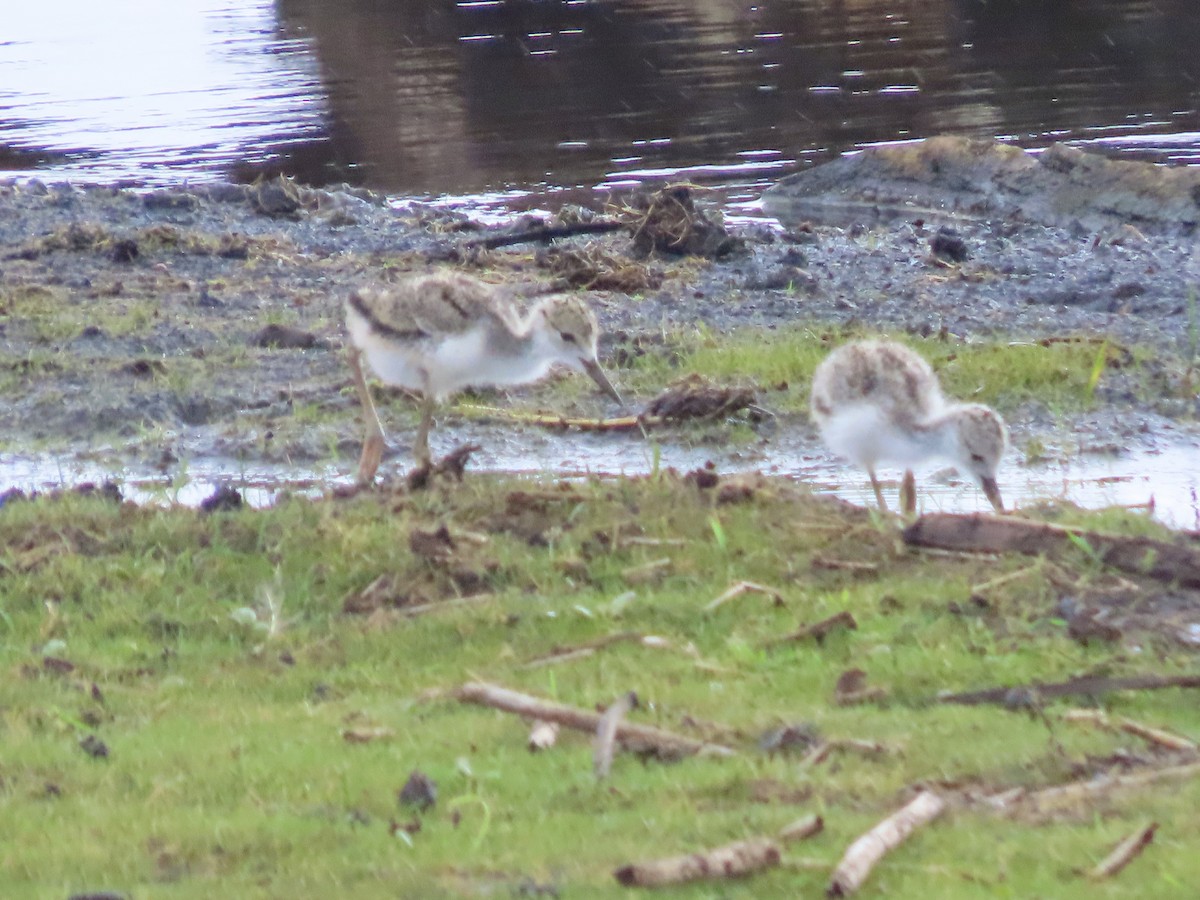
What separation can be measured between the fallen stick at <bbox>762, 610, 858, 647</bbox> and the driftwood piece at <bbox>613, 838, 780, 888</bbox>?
1571mm

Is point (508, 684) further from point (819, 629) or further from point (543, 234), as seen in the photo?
point (543, 234)

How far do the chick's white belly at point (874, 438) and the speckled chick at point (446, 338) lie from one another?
1468mm

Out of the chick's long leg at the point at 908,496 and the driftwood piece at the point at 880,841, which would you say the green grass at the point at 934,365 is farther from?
the driftwood piece at the point at 880,841

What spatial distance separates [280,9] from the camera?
130ft

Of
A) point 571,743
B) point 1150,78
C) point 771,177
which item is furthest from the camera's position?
point 1150,78

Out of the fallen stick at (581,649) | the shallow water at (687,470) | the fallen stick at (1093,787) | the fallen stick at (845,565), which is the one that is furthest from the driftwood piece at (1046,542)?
the fallen stick at (1093,787)

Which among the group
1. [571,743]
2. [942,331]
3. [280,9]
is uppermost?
[571,743]

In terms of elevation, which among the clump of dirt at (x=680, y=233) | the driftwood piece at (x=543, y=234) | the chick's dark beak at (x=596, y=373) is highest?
the chick's dark beak at (x=596, y=373)

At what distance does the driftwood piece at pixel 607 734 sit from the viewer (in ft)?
15.2

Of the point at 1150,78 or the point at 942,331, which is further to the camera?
the point at 1150,78

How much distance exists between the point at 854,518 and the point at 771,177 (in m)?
11.8

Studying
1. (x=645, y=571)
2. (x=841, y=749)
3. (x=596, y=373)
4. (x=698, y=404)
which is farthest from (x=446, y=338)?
(x=841, y=749)

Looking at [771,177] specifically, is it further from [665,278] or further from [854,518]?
[854,518]

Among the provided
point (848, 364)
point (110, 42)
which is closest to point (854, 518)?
point (848, 364)
